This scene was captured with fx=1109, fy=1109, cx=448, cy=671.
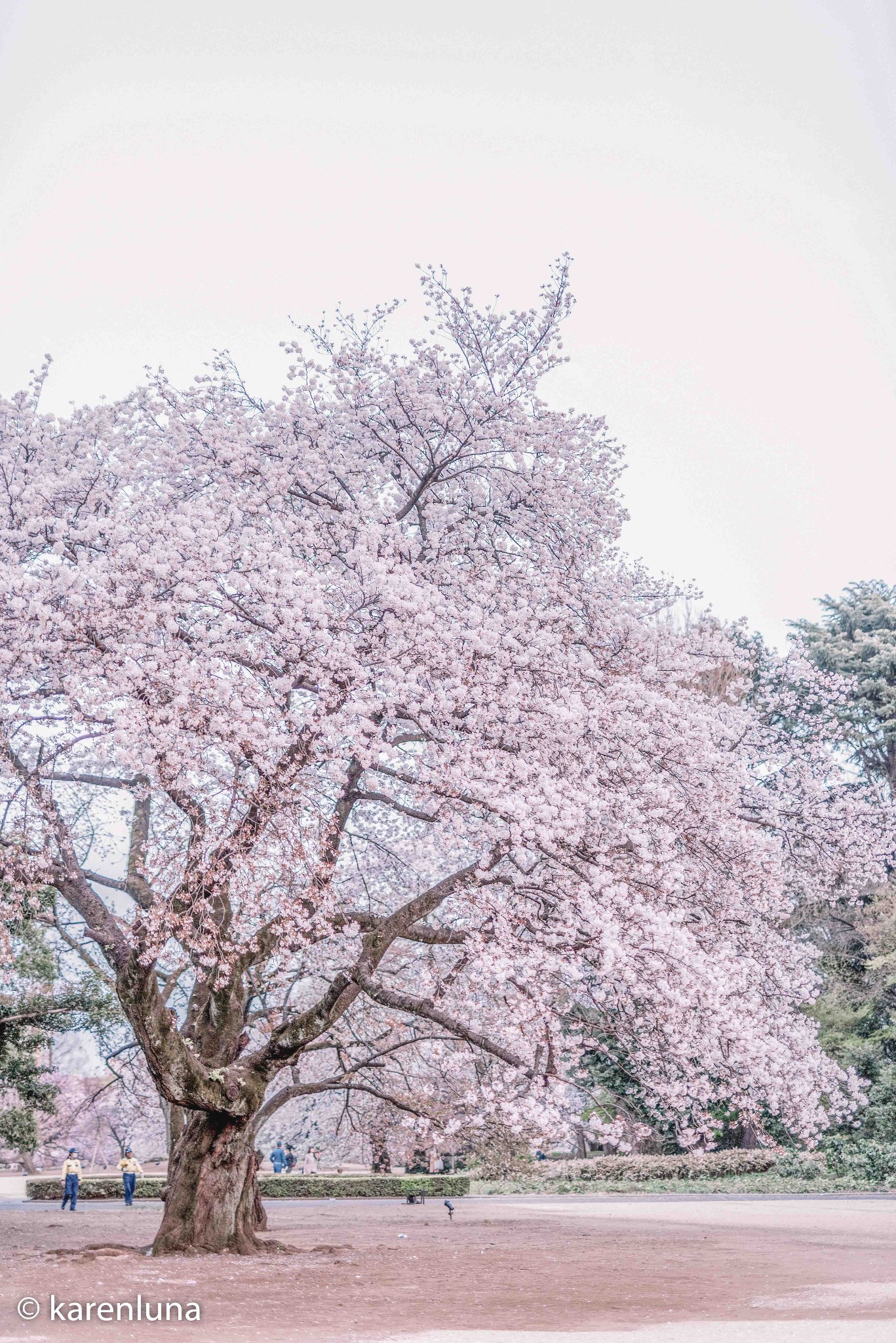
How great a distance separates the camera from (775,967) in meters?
12.2

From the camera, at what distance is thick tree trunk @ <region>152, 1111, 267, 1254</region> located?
36.4 feet

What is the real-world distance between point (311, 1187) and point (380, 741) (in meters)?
19.4

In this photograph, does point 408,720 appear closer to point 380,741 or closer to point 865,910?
point 380,741

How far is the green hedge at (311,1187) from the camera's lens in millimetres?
24422

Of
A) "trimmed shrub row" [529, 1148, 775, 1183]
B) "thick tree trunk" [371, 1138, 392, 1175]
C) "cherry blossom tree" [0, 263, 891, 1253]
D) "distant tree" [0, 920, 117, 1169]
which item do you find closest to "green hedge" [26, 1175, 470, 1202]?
"thick tree trunk" [371, 1138, 392, 1175]

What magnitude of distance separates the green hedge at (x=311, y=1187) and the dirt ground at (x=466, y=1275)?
6859 millimetres

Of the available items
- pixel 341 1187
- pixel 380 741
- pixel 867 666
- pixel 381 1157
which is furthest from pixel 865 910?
pixel 380 741

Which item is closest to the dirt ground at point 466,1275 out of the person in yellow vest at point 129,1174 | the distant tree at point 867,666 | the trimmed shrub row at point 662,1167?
the person in yellow vest at point 129,1174

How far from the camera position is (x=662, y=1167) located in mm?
27406

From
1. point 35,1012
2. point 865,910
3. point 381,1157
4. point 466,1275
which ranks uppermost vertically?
point 865,910

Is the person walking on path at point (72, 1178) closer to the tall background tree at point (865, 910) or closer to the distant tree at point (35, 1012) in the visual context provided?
the distant tree at point (35, 1012)

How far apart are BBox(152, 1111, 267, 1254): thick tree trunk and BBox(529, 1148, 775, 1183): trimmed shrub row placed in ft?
58.0

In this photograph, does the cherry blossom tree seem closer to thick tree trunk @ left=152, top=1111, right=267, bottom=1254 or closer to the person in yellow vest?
thick tree trunk @ left=152, top=1111, right=267, bottom=1254

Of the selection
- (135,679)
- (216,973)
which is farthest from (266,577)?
(216,973)
